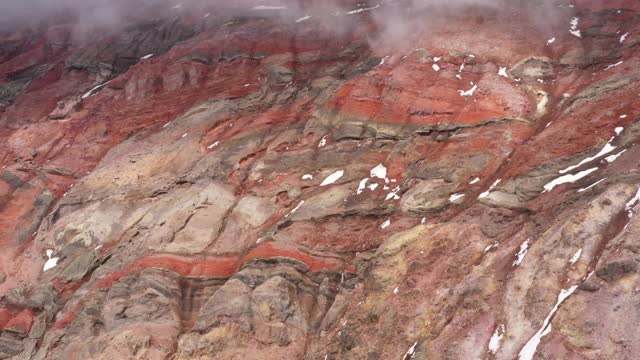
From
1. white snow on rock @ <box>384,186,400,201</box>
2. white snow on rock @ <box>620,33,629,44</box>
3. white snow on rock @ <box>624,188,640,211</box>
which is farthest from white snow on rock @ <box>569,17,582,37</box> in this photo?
white snow on rock @ <box>624,188,640,211</box>

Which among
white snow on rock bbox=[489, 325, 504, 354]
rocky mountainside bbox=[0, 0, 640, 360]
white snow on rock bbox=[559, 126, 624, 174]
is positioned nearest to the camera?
white snow on rock bbox=[489, 325, 504, 354]

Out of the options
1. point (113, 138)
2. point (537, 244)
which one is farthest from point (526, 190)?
point (113, 138)

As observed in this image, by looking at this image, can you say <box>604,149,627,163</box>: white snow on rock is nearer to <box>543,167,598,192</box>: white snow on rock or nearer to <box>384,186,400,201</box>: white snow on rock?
<box>543,167,598,192</box>: white snow on rock

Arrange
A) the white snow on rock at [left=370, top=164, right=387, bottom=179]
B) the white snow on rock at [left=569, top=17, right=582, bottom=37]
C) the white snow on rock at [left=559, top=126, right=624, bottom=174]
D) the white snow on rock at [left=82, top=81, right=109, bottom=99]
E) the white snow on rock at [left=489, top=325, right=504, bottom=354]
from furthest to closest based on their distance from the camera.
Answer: the white snow on rock at [left=82, top=81, right=109, bottom=99] < the white snow on rock at [left=569, top=17, right=582, bottom=37] < the white snow on rock at [left=370, top=164, right=387, bottom=179] < the white snow on rock at [left=559, top=126, right=624, bottom=174] < the white snow on rock at [left=489, top=325, right=504, bottom=354]

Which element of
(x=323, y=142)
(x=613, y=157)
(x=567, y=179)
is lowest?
(x=323, y=142)

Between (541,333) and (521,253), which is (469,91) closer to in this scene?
(521,253)

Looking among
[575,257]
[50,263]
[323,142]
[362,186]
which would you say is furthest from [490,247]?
[50,263]
